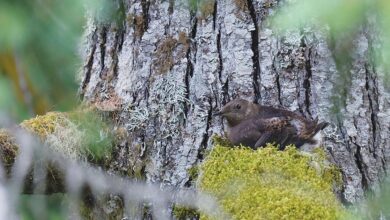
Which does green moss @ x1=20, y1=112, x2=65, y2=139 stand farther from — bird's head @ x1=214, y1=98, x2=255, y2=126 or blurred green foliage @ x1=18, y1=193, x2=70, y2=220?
blurred green foliage @ x1=18, y1=193, x2=70, y2=220

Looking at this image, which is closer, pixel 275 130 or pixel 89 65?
pixel 275 130

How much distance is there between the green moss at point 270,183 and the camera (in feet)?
6.98

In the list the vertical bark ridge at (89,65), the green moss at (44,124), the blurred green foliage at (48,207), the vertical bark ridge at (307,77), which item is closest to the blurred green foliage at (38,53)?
the blurred green foliage at (48,207)

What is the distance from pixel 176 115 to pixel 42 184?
505 millimetres

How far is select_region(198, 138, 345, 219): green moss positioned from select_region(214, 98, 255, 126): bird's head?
3.4 inches

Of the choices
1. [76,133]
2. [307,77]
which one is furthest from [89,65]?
[307,77]

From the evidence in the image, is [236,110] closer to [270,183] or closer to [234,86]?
[234,86]

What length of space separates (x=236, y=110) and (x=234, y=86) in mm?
120

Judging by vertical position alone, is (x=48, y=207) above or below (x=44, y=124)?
below

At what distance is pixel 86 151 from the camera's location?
8.56ft

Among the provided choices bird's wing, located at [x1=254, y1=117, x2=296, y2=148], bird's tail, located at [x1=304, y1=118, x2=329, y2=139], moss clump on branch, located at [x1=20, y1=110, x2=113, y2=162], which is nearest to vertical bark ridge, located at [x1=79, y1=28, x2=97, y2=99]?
moss clump on branch, located at [x1=20, y1=110, x2=113, y2=162]

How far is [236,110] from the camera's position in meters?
2.40

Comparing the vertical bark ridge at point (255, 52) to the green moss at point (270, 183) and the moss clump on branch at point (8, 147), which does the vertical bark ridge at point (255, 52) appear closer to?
the green moss at point (270, 183)

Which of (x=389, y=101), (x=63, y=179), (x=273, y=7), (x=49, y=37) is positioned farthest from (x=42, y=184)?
(x=49, y=37)
